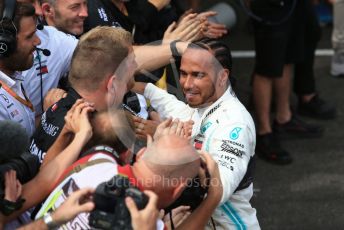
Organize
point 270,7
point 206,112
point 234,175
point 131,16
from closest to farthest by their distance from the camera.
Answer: point 234,175
point 206,112
point 131,16
point 270,7

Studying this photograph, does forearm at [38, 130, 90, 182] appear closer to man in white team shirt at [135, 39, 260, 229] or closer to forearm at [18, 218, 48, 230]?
forearm at [18, 218, 48, 230]

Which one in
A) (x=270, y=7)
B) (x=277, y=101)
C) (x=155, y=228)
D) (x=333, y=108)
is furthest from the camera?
(x=333, y=108)

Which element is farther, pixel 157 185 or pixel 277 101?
pixel 277 101

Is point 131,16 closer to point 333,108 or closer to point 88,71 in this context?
point 88,71

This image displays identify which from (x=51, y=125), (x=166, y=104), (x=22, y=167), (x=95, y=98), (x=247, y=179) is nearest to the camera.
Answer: (x=22, y=167)

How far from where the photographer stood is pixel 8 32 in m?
3.30

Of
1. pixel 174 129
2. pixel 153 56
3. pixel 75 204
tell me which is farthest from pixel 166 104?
pixel 75 204

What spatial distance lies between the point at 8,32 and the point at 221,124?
42.0 inches

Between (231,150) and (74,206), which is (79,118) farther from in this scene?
(231,150)

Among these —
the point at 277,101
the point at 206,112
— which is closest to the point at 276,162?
the point at 277,101

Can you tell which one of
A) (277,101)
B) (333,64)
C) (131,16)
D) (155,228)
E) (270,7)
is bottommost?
(333,64)

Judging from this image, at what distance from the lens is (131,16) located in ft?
14.6

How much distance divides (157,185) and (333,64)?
4970mm

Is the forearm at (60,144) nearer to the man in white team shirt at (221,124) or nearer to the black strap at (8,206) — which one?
the black strap at (8,206)
